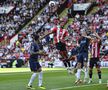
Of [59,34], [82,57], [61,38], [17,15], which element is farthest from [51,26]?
[82,57]

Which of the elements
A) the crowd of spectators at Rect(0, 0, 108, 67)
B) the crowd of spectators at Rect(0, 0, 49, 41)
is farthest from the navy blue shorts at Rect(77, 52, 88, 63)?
the crowd of spectators at Rect(0, 0, 49, 41)

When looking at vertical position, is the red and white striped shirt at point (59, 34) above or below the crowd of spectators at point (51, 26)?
below

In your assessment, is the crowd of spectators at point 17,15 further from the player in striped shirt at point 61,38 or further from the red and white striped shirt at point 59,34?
the red and white striped shirt at point 59,34

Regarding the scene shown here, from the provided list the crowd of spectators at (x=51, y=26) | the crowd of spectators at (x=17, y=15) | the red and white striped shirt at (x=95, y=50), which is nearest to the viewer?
the red and white striped shirt at (x=95, y=50)

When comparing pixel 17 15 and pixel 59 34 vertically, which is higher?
pixel 17 15

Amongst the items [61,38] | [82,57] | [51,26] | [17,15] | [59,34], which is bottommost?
[82,57]

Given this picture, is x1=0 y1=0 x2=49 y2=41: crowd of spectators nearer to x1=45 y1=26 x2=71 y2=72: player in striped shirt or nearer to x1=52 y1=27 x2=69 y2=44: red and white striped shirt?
x1=45 y1=26 x2=71 y2=72: player in striped shirt

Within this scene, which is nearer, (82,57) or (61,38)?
(82,57)

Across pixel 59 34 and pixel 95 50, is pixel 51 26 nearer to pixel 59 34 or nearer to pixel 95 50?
pixel 59 34

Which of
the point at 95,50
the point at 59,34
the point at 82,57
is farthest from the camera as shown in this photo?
the point at 59,34

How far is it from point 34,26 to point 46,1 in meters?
5.34

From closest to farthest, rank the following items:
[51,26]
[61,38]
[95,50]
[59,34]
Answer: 1. [95,50]
2. [59,34]
3. [61,38]
4. [51,26]

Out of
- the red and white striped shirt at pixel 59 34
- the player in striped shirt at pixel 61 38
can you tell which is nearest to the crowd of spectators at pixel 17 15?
the player in striped shirt at pixel 61 38

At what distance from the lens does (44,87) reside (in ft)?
71.4
